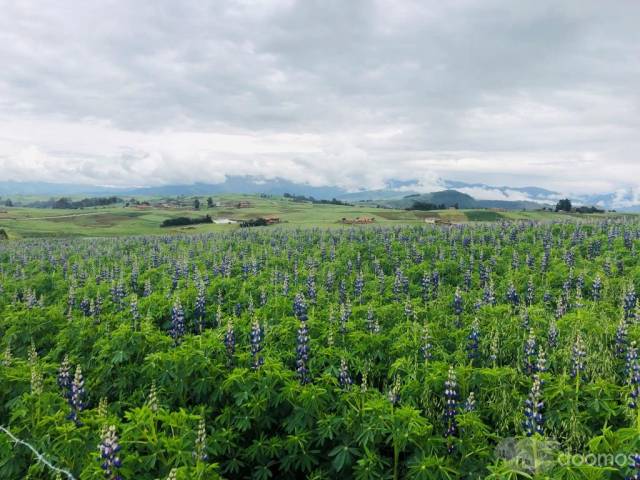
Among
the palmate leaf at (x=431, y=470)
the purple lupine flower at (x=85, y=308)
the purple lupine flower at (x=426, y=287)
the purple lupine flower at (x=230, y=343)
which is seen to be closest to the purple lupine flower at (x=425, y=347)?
the palmate leaf at (x=431, y=470)

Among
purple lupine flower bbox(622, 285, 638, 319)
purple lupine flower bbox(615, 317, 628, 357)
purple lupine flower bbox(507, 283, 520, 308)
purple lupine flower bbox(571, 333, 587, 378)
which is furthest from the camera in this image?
purple lupine flower bbox(507, 283, 520, 308)

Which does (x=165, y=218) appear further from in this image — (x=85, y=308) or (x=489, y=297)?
(x=489, y=297)

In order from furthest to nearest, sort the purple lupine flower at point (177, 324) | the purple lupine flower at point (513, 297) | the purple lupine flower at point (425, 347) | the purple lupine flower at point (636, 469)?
the purple lupine flower at point (513, 297) < the purple lupine flower at point (177, 324) < the purple lupine flower at point (425, 347) < the purple lupine flower at point (636, 469)

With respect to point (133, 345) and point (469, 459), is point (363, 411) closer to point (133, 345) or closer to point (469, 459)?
point (469, 459)

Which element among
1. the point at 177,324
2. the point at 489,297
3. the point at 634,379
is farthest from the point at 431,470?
the point at 489,297

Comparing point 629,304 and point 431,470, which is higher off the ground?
point 629,304

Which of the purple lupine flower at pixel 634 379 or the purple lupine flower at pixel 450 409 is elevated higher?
the purple lupine flower at pixel 634 379

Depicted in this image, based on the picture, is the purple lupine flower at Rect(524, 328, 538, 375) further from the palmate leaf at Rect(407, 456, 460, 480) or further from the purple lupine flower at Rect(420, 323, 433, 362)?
the palmate leaf at Rect(407, 456, 460, 480)

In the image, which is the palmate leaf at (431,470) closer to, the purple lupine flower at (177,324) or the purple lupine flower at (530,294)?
the purple lupine flower at (177,324)

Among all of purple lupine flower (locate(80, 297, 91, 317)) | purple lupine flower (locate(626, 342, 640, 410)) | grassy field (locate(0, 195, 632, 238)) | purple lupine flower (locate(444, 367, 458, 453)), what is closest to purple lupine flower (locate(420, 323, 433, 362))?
purple lupine flower (locate(444, 367, 458, 453))

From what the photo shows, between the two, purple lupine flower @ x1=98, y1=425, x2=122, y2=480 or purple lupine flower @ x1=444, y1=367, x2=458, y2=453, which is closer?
purple lupine flower @ x1=98, y1=425, x2=122, y2=480

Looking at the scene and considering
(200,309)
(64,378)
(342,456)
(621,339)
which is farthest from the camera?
(200,309)

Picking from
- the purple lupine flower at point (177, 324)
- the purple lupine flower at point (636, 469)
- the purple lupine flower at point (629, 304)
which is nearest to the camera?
the purple lupine flower at point (636, 469)

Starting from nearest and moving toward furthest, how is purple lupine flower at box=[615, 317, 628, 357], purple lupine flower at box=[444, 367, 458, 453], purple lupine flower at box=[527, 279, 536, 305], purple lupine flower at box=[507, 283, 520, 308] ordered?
purple lupine flower at box=[444, 367, 458, 453] < purple lupine flower at box=[615, 317, 628, 357] < purple lupine flower at box=[507, 283, 520, 308] < purple lupine flower at box=[527, 279, 536, 305]
